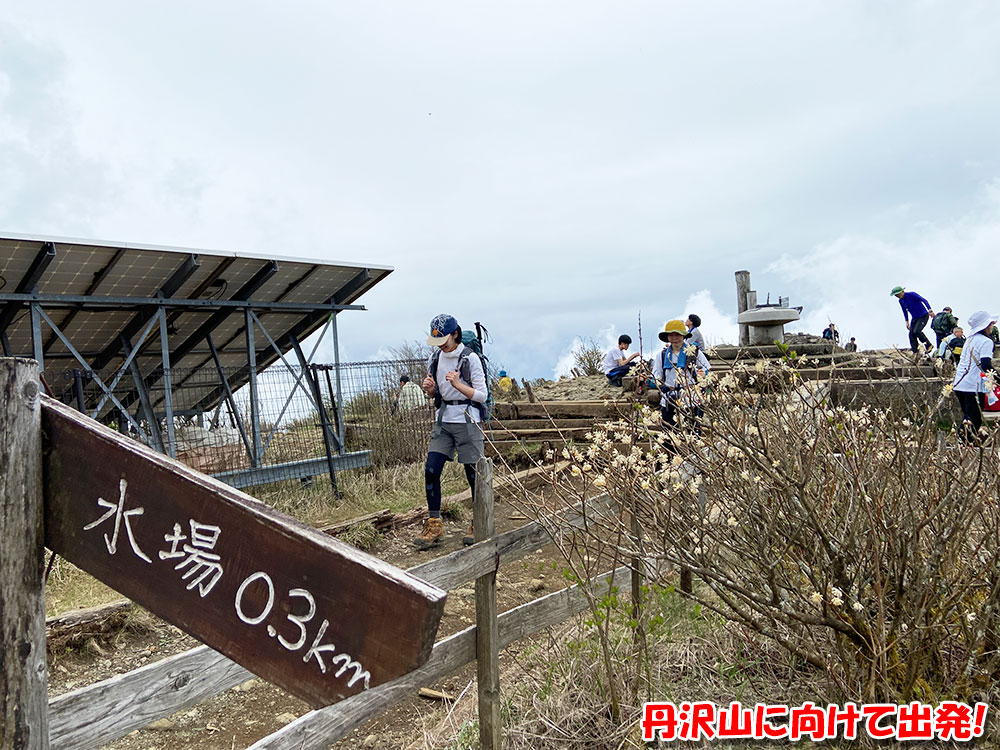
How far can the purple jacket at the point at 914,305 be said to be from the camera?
54.5ft

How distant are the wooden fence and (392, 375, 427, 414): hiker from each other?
284 inches

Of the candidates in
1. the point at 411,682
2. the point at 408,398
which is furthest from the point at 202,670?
the point at 408,398

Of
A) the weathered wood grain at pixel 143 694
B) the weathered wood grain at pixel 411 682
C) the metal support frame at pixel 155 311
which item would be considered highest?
the metal support frame at pixel 155 311

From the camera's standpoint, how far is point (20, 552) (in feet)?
4.52

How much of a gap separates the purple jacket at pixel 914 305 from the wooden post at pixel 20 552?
59.6 feet

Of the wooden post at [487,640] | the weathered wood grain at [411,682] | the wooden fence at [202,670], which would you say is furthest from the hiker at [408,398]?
the wooden post at [487,640]

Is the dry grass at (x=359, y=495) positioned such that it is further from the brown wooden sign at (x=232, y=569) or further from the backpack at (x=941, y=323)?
the backpack at (x=941, y=323)

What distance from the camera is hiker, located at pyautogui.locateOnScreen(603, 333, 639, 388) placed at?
14.9m

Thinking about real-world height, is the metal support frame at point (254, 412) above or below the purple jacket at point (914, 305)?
below

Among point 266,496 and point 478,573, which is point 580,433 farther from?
point 478,573

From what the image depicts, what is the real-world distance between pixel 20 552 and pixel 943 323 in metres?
18.5

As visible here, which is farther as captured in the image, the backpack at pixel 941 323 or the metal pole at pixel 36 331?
the backpack at pixel 941 323

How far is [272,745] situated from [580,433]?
910 centimetres
